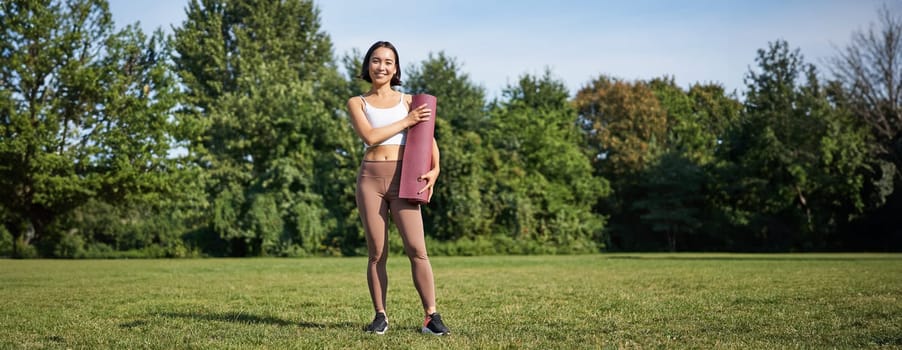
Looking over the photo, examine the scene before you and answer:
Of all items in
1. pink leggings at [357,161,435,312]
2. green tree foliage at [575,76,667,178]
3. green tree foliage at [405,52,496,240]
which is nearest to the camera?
pink leggings at [357,161,435,312]

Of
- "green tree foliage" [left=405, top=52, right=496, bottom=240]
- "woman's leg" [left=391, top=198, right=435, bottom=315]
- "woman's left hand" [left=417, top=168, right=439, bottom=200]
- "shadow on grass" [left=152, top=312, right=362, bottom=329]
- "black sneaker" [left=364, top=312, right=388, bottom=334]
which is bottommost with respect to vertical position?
"shadow on grass" [left=152, top=312, right=362, bottom=329]

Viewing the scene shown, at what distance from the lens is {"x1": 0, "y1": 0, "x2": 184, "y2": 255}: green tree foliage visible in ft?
99.1

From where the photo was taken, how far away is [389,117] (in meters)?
6.04

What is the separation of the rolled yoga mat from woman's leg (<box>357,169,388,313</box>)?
0.74ft

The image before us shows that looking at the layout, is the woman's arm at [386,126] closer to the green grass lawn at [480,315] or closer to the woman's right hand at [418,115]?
the woman's right hand at [418,115]

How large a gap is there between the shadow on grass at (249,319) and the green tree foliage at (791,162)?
3912 cm

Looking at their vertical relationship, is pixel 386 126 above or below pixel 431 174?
above

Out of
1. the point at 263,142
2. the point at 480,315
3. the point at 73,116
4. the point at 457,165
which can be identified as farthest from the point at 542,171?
the point at 480,315

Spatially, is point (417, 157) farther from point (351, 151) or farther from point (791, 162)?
point (791, 162)

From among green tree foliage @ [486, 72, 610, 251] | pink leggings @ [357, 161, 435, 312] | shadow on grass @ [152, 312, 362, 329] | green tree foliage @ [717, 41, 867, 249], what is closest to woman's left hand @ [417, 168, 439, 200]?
pink leggings @ [357, 161, 435, 312]

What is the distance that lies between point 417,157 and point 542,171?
39894 millimetres

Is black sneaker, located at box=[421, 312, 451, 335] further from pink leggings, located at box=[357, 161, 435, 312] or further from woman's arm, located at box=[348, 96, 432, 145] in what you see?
woman's arm, located at box=[348, 96, 432, 145]

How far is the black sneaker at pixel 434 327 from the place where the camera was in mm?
5777

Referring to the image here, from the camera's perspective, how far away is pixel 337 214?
37.3 m
